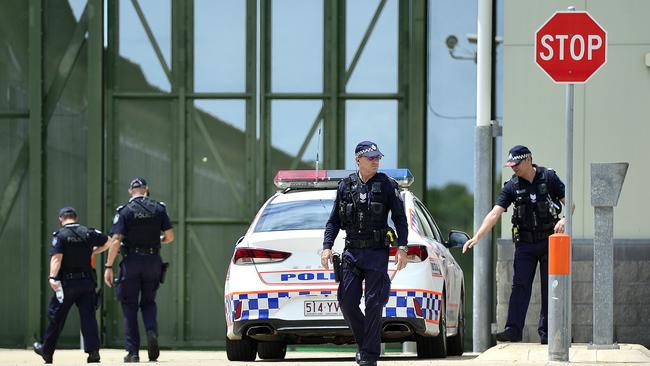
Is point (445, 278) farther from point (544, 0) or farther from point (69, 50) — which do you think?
point (69, 50)

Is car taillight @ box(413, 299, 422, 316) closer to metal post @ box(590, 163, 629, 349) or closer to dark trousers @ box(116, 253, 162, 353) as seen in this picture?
metal post @ box(590, 163, 629, 349)

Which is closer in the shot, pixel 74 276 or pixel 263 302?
pixel 263 302

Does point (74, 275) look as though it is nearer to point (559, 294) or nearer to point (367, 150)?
point (367, 150)

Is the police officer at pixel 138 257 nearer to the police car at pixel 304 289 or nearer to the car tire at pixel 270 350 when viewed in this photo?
the car tire at pixel 270 350

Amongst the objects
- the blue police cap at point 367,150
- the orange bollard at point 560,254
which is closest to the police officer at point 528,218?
the orange bollard at point 560,254

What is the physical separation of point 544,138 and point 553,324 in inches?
214

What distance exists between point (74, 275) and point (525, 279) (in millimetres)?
4829

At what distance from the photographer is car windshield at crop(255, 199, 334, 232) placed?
43.1 ft

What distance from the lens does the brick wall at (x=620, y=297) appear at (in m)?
17.1

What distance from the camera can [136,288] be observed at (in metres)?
15.5

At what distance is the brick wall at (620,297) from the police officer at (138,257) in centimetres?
402

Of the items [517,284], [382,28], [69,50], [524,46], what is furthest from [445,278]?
[69,50]

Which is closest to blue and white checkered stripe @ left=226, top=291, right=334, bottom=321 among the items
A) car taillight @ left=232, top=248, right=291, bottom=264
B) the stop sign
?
car taillight @ left=232, top=248, right=291, bottom=264

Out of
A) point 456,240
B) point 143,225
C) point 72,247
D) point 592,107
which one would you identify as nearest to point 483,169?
point 592,107
